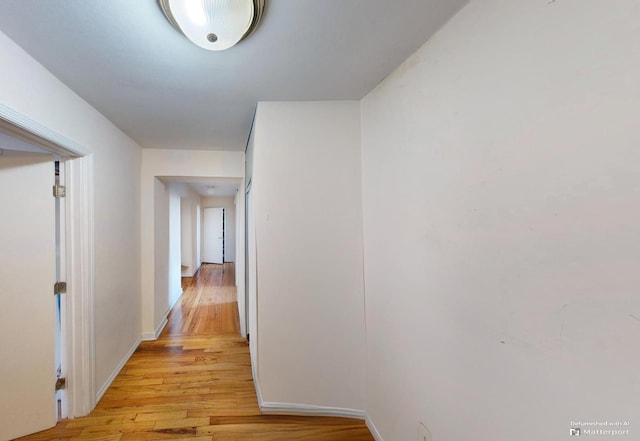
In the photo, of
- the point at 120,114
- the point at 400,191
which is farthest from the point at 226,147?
the point at 400,191

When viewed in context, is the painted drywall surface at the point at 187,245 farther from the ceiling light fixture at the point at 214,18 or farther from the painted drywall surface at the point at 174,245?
the ceiling light fixture at the point at 214,18

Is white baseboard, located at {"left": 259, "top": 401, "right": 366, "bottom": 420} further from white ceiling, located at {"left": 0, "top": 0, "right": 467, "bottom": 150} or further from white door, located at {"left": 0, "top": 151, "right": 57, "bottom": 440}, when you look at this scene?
white ceiling, located at {"left": 0, "top": 0, "right": 467, "bottom": 150}

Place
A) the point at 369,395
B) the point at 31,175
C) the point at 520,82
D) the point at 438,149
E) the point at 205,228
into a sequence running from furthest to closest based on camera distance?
the point at 205,228
the point at 369,395
the point at 31,175
the point at 438,149
the point at 520,82

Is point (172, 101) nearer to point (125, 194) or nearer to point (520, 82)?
point (125, 194)

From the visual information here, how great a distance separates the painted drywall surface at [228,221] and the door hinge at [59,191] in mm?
6066

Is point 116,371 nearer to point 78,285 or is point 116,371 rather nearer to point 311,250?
point 78,285

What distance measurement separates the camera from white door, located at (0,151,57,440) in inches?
60.6

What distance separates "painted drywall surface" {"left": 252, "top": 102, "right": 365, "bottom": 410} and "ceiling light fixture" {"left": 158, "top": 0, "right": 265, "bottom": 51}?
29.2 inches

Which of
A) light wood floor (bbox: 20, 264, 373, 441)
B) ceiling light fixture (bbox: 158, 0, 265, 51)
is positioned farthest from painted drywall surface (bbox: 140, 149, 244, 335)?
ceiling light fixture (bbox: 158, 0, 265, 51)

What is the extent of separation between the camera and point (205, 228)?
27.9ft

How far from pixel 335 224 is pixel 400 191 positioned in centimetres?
58

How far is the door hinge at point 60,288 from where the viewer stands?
1.75 m

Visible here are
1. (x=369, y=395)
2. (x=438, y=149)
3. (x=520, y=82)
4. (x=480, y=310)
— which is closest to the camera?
(x=520, y=82)

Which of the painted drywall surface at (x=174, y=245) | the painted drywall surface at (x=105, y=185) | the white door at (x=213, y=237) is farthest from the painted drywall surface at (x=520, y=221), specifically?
the white door at (x=213, y=237)
